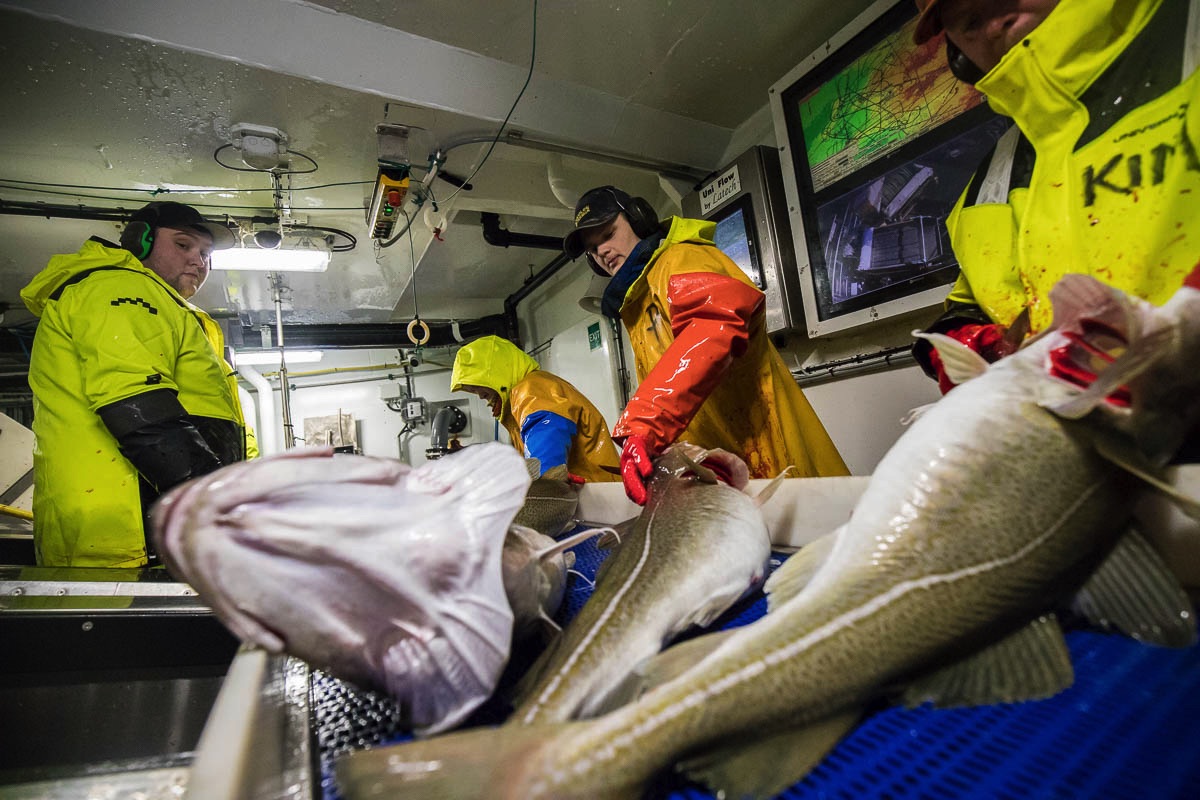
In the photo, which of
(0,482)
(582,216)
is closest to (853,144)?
(582,216)

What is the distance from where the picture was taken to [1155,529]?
0.75 meters

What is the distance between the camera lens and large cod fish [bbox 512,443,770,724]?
655 millimetres

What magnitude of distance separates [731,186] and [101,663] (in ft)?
12.2

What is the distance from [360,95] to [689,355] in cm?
251

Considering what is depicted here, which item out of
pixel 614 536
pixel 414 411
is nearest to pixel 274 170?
pixel 614 536

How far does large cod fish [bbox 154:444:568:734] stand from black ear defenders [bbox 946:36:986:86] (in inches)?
76.1

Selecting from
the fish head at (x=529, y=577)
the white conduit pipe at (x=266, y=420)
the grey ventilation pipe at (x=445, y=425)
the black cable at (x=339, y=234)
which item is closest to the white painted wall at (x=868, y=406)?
the fish head at (x=529, y=577)

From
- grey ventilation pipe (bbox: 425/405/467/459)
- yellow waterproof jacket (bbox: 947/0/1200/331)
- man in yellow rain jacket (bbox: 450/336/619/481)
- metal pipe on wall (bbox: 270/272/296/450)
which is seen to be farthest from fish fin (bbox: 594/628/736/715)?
grey ventilation pipe (bbox: 425/405/467/459)

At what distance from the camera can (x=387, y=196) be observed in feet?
10.7

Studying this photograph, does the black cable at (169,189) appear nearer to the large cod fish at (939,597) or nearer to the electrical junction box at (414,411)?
the large cod fish at (939,597)

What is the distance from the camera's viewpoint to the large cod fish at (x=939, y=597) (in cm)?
52

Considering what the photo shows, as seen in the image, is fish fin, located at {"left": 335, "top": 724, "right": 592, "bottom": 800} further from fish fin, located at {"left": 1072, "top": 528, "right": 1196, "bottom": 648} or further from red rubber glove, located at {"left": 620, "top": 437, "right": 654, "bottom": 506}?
red rubber glove, located at {"left": 620, "top": 437, "right": 654, "bottom": 506}

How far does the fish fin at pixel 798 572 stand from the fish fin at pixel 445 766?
452mm

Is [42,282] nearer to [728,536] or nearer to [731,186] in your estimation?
[728,536]
